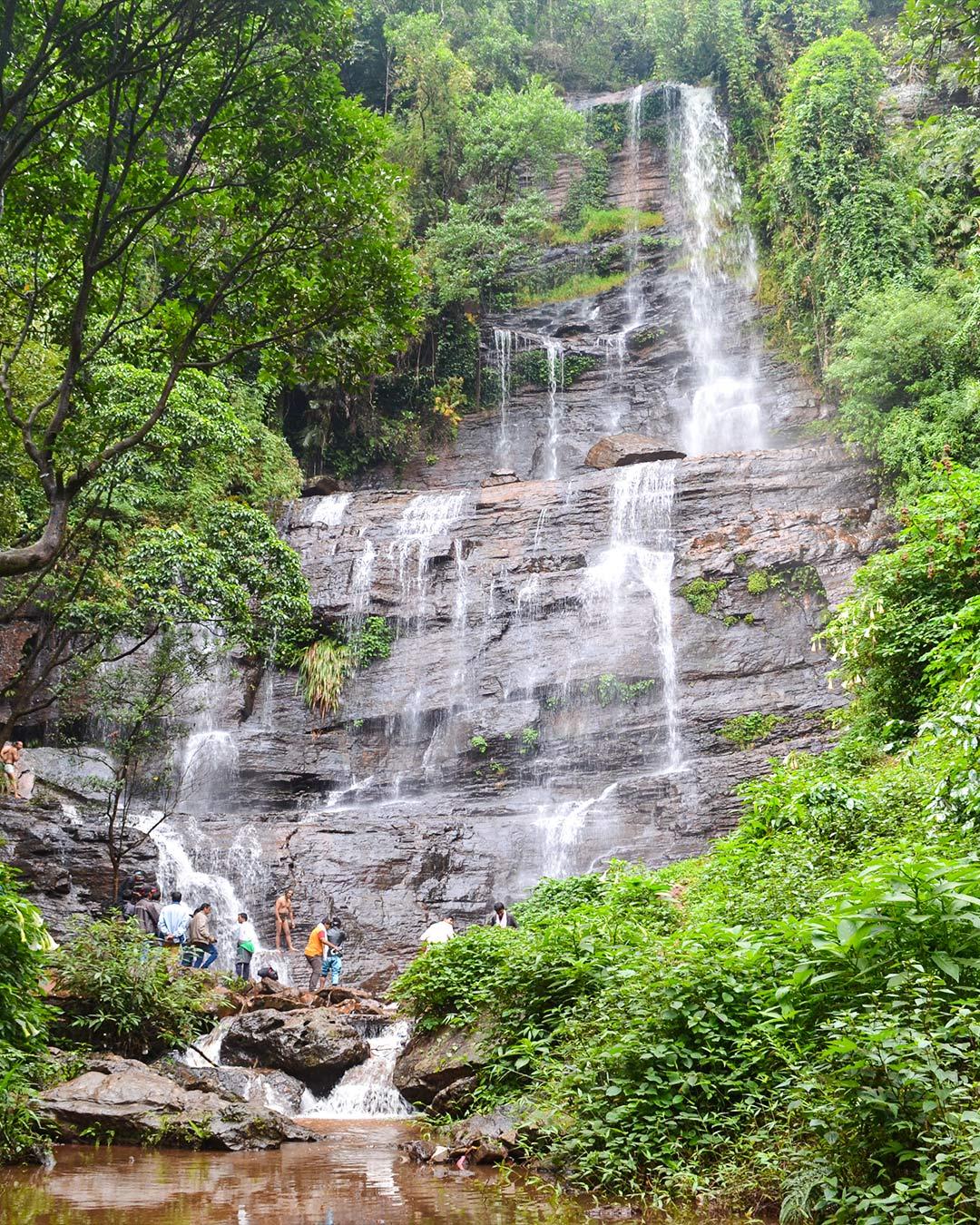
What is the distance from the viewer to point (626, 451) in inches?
1062

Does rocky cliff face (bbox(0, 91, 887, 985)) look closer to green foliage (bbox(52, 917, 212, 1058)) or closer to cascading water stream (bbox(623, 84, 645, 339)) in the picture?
green foliage (bbox(52, 917, 212, 1058))

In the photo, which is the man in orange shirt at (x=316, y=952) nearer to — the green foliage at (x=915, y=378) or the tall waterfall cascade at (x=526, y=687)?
the tall waterfall cascade at (x=526, y=687)

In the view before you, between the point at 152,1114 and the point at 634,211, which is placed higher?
the point at 634,211

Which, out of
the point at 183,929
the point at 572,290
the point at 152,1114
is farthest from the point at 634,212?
the point at 152,1114

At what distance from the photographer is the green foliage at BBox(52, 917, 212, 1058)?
936 centimetres

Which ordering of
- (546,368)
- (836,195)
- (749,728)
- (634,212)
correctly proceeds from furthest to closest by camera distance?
1. (634,212)
2. (546,368)
3. (836,195)
4. (749,728)

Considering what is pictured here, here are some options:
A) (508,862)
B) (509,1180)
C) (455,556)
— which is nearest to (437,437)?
(455,556)

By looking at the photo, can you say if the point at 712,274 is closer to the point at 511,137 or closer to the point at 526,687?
the point at 511,137

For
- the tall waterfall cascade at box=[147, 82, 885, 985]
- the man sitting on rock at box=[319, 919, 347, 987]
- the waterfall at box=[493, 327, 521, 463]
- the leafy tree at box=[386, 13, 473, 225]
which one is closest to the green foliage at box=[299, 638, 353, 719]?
the tall waterfall cascade at box=[147, 82, 885, 985]

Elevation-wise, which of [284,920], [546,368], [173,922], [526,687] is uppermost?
[546,368]

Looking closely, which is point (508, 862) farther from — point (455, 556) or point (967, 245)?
point (967, 245)

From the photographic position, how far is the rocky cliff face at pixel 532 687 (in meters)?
17.9

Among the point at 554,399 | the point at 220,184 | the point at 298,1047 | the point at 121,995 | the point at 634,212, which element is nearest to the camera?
the point at 220,184

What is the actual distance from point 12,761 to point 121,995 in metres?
9.75
